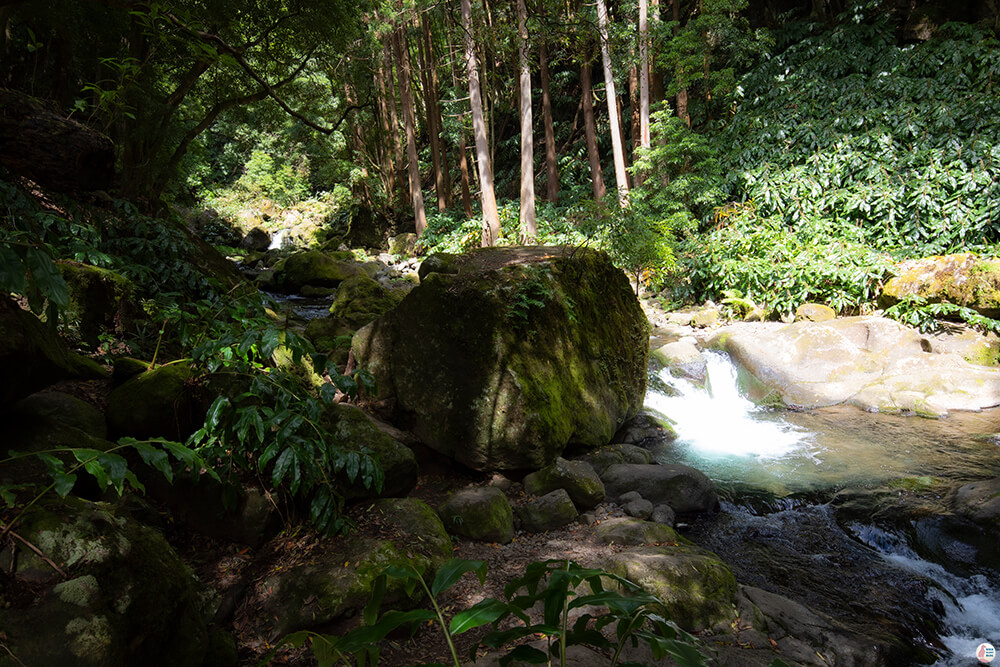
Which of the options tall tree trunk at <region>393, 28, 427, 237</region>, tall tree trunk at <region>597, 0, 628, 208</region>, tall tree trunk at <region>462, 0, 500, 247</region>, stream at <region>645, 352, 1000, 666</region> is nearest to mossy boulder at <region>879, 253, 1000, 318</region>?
stream at <region>645, 352, 1000, 666</region>

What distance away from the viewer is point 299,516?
323cm

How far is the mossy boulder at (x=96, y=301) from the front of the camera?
389cm

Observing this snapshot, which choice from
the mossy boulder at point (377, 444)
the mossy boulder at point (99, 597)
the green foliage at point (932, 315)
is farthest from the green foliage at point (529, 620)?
the green foliage at point (932, 315)

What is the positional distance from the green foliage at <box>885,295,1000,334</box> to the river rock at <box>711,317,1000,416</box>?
0.27 meters

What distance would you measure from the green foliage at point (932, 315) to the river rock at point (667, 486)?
6.92 meters

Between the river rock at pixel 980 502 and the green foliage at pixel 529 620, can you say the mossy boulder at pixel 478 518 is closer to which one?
the green foliage at pixel 529 620

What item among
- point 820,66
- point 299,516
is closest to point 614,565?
point 299,516

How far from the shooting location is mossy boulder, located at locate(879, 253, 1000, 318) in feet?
29.0

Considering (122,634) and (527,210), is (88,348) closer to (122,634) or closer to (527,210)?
(122,634)

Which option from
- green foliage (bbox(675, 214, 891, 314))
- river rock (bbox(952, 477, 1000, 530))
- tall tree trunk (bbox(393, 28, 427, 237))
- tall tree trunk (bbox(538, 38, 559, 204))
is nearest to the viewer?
river rock (bbox(952, 477, 1000, 530))

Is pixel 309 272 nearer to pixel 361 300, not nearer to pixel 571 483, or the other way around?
pixel 361 300

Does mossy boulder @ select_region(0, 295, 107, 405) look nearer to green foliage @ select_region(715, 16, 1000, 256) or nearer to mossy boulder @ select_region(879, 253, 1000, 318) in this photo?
mossy boulder @ select_region(879, 253, 1000, 318)

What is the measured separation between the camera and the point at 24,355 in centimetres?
234

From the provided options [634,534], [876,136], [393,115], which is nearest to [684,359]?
[634,534]
